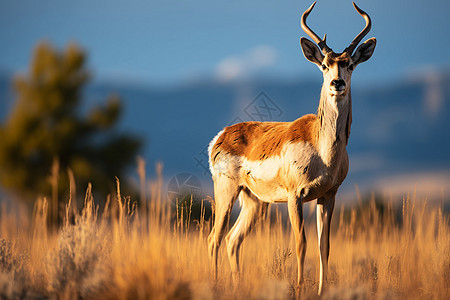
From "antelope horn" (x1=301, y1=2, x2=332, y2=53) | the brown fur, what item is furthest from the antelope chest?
"antelope horn" (x1=301, y1=2, x2=332, y2=53)

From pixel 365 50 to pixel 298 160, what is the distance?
77.8 inches

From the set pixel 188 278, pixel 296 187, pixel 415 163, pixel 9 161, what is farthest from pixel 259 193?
pixel 415 163

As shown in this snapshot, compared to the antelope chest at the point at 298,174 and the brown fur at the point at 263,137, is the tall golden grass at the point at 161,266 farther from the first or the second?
the brown fur at the point at 263,137

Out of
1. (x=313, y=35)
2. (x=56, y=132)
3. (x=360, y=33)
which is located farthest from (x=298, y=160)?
(x=56, y=132)

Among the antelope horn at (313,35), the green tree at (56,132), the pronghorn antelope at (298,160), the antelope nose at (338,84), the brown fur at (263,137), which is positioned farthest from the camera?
the green tree at (56,132)

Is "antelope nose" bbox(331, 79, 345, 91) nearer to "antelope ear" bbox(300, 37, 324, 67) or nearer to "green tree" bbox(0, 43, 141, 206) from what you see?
"antelope ear" bbox(300, 37, 324, 67)

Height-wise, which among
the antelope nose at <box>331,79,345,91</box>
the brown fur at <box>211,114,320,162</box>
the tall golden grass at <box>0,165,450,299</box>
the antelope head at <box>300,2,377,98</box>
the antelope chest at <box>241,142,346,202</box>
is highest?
the antelope head at <box>300,2,377,98</box>

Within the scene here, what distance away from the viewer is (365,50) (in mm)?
7324

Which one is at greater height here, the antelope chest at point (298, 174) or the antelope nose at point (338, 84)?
the antelope nose at point (338, 84)

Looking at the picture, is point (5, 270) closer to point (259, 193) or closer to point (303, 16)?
point (259, 193)

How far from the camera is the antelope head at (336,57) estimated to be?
6539 mm

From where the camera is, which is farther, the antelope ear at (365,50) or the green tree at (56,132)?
the green tree at (56,132)

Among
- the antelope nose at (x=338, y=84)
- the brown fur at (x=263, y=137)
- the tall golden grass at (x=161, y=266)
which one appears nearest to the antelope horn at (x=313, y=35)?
the antelope nose at (x=338, y=84)

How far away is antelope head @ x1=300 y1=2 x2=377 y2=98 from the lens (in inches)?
257
